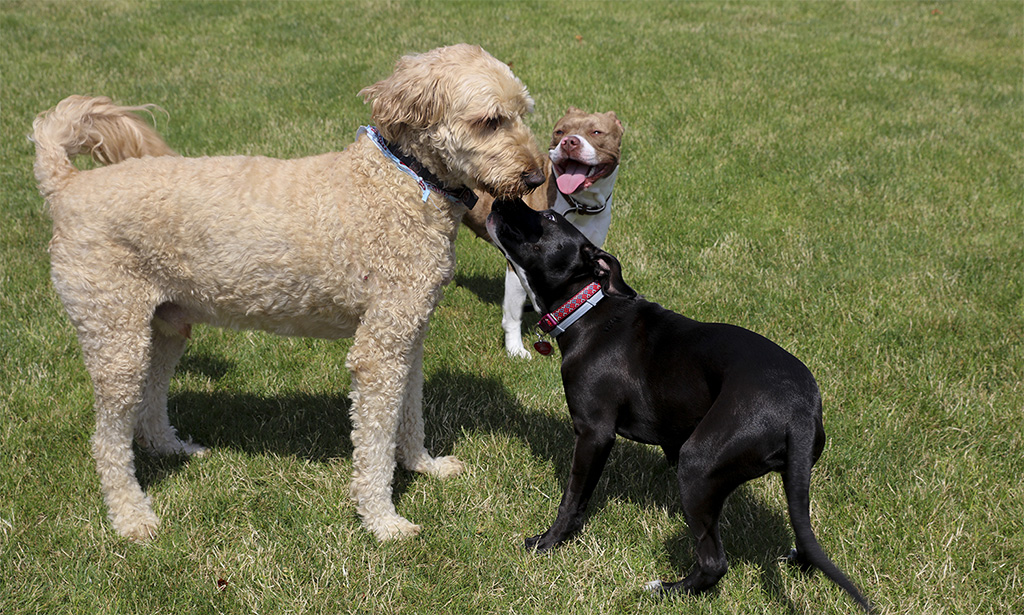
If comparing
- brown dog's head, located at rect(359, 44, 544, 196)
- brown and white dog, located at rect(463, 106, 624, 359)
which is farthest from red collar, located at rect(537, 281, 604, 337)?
brown and white dog, located at rect(463, 106, 624, 359)

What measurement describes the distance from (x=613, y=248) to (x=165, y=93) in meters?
7.34

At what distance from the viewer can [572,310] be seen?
3990 mm

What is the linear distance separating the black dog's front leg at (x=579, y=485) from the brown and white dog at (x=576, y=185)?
1.86 metres

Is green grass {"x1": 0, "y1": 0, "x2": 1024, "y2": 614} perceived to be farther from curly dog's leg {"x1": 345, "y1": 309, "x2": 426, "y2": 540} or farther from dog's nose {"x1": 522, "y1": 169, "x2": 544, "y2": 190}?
dog's nose {"x1": 522, "y1": 169, "x2": 544, "y2": 190}

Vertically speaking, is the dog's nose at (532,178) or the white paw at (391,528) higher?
the dog's nose at (532,178)

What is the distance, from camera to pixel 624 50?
12289 mm

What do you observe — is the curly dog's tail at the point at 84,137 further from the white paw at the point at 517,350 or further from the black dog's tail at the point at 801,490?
the black dog's tail at the point at 801,490

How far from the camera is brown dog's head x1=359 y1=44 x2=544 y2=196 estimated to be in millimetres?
3451

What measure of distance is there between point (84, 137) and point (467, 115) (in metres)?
2.07

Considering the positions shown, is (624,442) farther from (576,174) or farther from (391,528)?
(576,174)

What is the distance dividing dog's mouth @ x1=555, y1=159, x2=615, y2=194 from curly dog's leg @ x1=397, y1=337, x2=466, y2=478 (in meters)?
1.78

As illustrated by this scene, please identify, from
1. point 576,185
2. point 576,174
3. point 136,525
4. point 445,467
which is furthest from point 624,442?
point 136,525

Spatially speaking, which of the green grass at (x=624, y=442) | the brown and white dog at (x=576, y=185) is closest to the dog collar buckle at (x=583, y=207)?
the brown and white dog at (x=576, y=185)

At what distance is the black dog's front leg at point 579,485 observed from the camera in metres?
3.76
